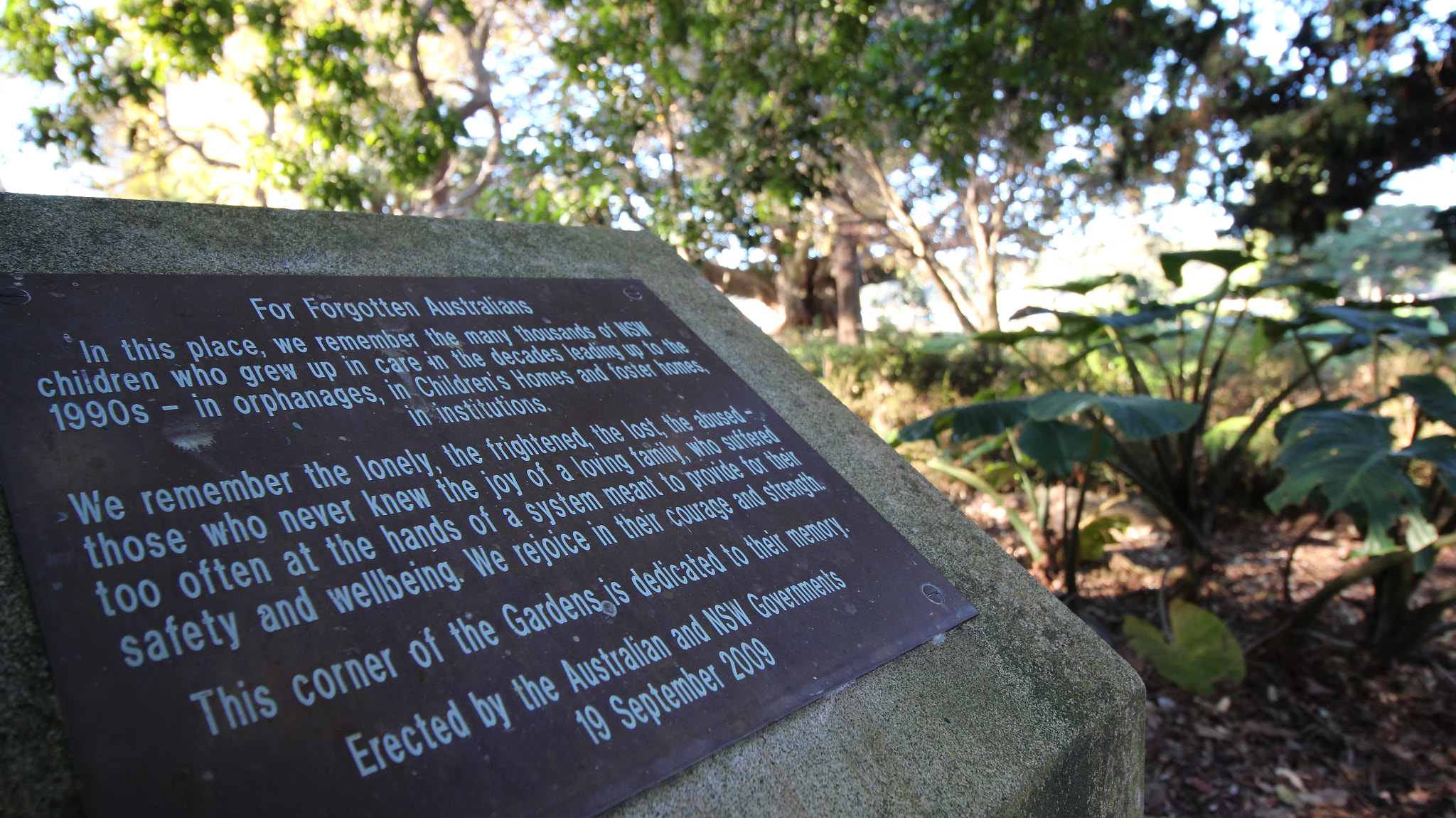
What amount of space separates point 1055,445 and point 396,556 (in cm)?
247

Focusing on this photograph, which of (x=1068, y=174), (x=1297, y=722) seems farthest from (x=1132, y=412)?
(x=1068, y=174)

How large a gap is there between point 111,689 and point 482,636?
481 mm

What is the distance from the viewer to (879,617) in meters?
1.73

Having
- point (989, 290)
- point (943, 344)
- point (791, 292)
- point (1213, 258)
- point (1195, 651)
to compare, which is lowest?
point (1195, 651)

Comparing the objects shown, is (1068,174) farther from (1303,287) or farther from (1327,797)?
(1327,797)

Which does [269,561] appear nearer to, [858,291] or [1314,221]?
[1314,221]

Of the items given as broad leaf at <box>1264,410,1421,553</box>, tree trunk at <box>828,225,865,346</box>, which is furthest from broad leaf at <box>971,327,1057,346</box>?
tree trunk at <box>828,225,865,346</box>

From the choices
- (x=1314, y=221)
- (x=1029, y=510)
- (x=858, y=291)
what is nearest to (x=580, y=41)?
(x=1029, y=510)

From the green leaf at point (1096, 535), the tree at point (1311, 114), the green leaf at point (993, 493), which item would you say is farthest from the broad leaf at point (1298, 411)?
the tree at point (1311, 114)

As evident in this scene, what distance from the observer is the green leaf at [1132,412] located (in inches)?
107

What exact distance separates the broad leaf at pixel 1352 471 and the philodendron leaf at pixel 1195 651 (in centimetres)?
52

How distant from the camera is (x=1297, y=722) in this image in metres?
3.30

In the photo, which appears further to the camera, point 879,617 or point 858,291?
point 858,291

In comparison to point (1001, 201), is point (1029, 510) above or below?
below
